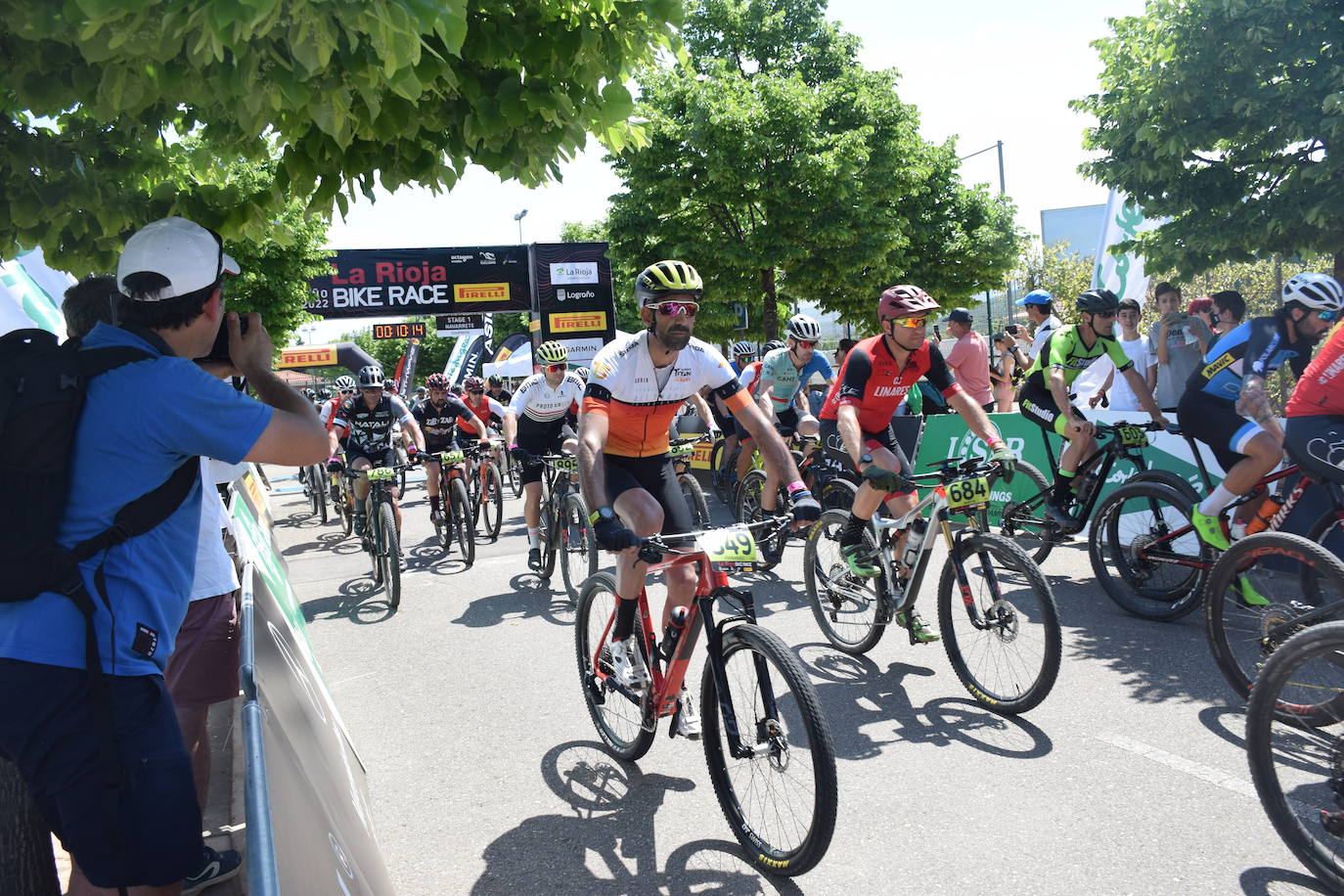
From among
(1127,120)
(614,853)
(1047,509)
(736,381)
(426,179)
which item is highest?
(1127,120)

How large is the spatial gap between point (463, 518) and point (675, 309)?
6236mm

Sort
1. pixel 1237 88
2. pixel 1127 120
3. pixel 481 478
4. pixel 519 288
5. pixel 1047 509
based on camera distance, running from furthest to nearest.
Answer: pixel 519 288
pixel 481 478
pixel 1127 120
pixel 1237 88
pixel 1047 509

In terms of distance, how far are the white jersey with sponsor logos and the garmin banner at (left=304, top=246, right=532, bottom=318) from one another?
1728cm

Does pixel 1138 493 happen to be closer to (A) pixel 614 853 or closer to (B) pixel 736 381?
(B) pixel 736 381

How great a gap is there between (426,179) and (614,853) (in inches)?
108

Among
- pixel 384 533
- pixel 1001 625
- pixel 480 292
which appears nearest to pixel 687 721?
pixel 1001 625

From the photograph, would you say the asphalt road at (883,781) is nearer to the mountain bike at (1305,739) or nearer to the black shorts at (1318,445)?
the mountain bike at (1305,739)

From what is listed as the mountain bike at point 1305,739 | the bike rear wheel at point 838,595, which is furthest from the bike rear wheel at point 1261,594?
the bike rear wheel at point 838,595

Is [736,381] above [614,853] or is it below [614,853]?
above

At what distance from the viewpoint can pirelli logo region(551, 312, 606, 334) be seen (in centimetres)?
2622

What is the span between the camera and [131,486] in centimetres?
227

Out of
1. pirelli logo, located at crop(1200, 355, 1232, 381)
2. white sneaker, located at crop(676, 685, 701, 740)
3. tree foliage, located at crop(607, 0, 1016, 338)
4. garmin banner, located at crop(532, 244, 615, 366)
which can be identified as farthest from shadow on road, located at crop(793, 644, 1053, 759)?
garmin banner, located at crop(532, 244, 615, 366)

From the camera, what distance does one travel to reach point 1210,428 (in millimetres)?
5902

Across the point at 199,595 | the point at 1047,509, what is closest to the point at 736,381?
the point at 199,595
